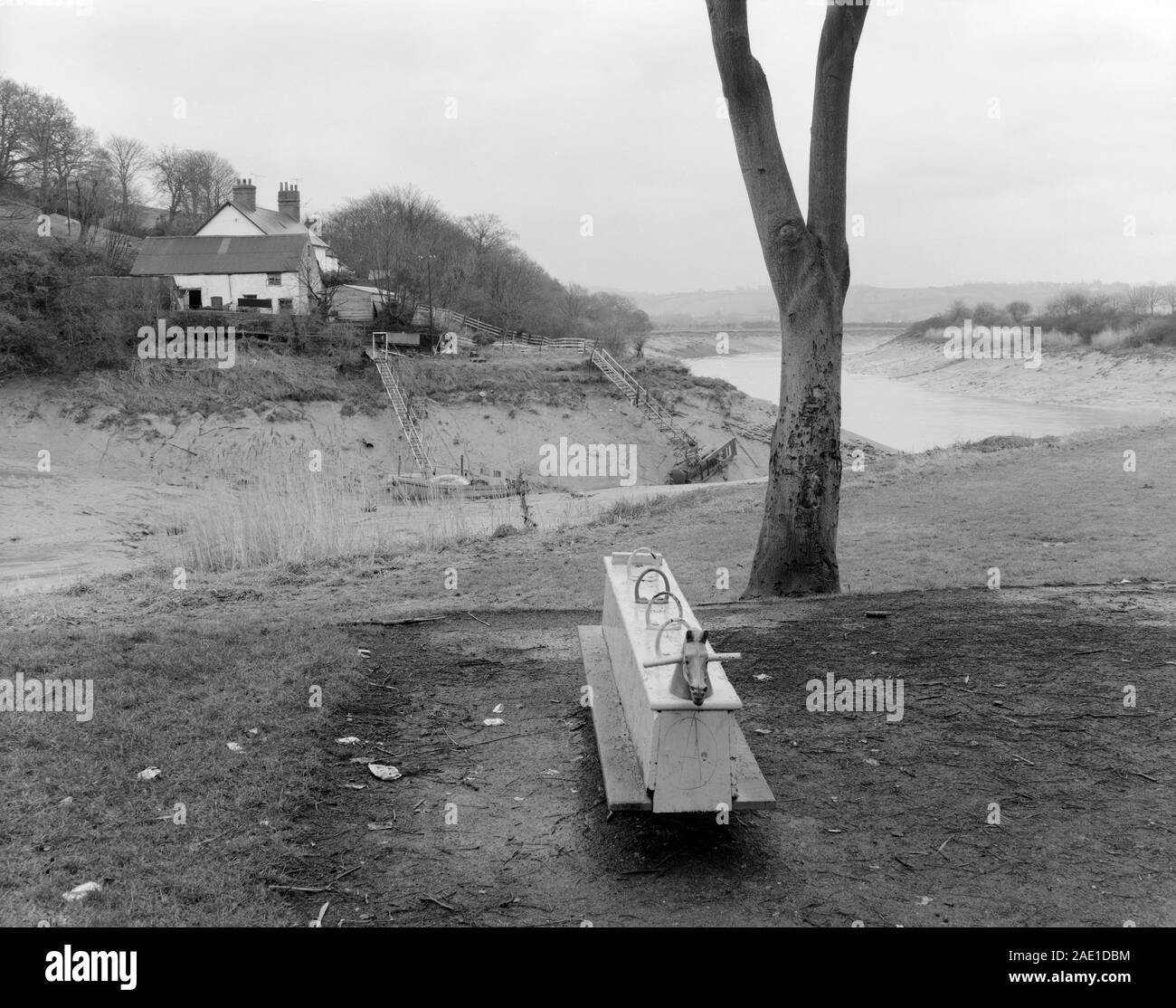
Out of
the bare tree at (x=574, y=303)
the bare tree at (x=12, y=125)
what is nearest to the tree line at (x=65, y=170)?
the bare tree at (x=12, y=125)

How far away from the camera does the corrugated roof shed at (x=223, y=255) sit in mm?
49969

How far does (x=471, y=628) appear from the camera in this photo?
9.43 meters

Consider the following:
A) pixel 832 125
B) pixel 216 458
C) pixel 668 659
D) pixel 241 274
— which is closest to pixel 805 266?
pixel 832 125

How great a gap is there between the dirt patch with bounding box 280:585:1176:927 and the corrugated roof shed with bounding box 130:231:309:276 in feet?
150

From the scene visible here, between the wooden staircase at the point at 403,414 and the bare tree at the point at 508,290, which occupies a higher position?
the bare tree at the point at 508,290
